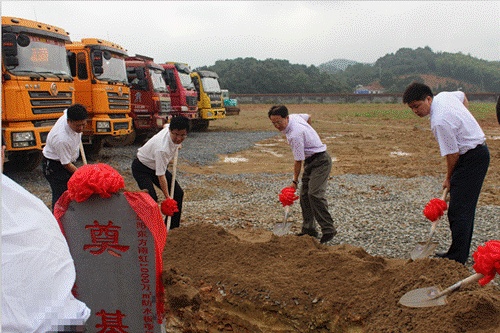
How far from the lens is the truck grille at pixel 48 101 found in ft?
27.0

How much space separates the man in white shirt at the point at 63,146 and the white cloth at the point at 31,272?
319cm

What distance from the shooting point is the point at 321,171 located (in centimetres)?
499

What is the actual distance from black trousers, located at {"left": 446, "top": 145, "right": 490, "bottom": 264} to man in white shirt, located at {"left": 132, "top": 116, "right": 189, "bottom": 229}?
8.16 ft

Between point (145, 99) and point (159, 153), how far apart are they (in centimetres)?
1036

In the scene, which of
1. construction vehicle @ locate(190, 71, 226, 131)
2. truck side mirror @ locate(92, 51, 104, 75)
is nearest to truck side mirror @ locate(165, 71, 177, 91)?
construction vehicle @ locate(190, 71, 226, 131)

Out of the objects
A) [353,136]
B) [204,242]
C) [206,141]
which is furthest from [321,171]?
[353,136]

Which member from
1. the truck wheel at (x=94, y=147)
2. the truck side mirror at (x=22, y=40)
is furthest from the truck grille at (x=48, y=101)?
the truck wheel at (x=94, y=147)

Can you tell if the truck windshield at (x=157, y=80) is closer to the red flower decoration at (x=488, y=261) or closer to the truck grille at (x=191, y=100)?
the truck grille at (x=191, y=100)

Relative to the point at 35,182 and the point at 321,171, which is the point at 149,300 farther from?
the point at 35,182

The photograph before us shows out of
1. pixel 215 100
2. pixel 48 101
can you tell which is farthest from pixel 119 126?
pixel 215 100

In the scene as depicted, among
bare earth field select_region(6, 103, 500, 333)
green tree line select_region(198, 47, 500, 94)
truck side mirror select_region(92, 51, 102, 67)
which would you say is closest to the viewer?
bare earth field select_region(6, 103, 500, 333)

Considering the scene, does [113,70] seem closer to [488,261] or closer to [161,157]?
[161,157]

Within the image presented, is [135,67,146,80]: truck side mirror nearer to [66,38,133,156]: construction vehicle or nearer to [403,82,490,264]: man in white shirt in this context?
[66,38,133,156]: construction vehicle

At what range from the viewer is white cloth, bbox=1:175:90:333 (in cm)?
123
